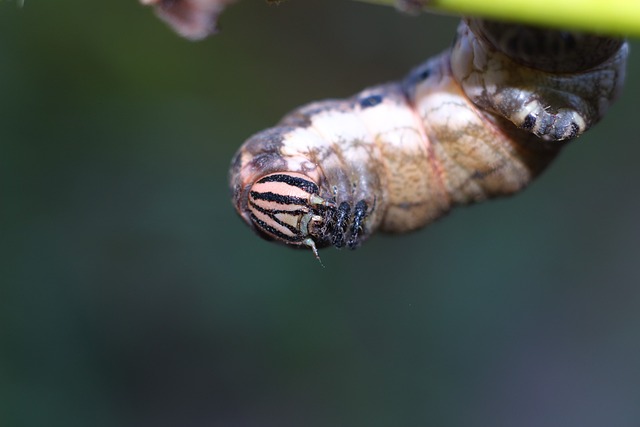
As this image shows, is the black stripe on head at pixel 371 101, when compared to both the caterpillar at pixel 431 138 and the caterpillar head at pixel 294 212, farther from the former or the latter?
the caterpillar head at pixel 294 212

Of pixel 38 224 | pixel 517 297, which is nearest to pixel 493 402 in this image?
pixel 517 297

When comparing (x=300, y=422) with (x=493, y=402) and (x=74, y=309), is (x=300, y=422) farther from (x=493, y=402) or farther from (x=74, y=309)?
(x=74, y=309)

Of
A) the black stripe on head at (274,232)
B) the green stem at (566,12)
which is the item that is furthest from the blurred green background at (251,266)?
the green stem at (566,12)

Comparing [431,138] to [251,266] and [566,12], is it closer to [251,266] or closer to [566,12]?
[566,12]

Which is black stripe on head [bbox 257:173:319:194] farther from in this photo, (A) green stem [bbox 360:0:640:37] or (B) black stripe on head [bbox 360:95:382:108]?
(A) green stem [bbox 360:0:640:37]

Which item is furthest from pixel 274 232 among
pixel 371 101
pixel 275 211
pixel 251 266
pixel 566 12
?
pixel 251 266

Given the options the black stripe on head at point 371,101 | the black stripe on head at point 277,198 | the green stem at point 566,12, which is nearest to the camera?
the green stem at point 566,12

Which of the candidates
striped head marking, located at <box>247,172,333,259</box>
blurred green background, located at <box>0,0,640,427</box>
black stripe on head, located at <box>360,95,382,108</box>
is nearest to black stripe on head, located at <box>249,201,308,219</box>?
striped head marking, located at <box>247,172,333,259</box>
